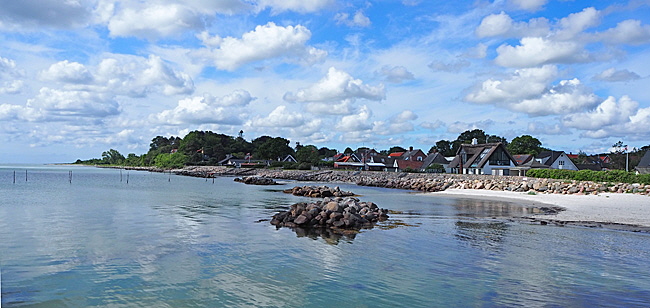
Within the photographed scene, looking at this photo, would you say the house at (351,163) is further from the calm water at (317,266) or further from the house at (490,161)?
the calm water at (317,266)

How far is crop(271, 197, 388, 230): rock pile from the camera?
1934 cm

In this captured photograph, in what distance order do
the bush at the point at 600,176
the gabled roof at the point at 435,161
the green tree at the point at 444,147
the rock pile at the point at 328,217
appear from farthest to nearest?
the green tree at the point at 444,147, the gabled roof at the point at 435,161, the bush at the point at 600,176, the rock pile at the point at 328,217

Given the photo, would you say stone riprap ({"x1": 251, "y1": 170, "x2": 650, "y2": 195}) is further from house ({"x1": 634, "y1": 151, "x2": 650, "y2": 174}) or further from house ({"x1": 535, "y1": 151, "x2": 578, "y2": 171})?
house ({"x1": 535, "y1": 151, "x2": 578, "y2": 171})

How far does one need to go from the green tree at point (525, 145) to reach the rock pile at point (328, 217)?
85029 millimetres

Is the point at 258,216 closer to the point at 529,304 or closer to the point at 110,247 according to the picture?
the point at 110,247

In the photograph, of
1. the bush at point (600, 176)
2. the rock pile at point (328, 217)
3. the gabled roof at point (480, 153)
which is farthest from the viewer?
the gabled roof at point (480, 153)

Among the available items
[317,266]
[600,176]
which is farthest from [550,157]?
[317,266]

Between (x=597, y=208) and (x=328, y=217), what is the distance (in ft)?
54.5

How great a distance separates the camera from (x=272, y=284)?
10.5 metres

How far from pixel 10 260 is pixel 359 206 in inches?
590

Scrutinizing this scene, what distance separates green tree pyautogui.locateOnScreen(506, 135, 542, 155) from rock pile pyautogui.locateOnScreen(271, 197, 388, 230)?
8503 cm

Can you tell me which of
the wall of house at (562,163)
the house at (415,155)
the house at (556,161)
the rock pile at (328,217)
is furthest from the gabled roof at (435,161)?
the rock pile at (328,217)

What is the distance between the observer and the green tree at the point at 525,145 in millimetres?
96875

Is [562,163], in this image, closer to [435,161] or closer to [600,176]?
[435,161]
